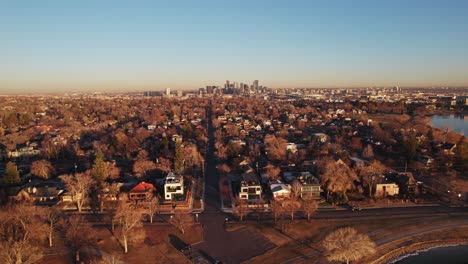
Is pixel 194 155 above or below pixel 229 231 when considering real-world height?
above

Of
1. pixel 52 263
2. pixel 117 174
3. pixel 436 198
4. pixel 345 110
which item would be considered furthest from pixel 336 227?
pixel 345 110

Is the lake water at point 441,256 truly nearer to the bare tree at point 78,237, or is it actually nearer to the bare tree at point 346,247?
the bare tree at point 346,247

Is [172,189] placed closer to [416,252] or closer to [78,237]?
[78,237]

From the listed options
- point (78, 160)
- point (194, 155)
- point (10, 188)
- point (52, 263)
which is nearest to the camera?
point (52, 263)

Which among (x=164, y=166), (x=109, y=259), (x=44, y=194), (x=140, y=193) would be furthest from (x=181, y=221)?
(x=44, y=194)

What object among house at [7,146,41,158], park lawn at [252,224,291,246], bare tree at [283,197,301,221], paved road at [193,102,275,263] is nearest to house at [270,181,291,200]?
bare tree at [283,197,301,221]

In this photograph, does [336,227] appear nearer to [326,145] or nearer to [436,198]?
[436,198]
